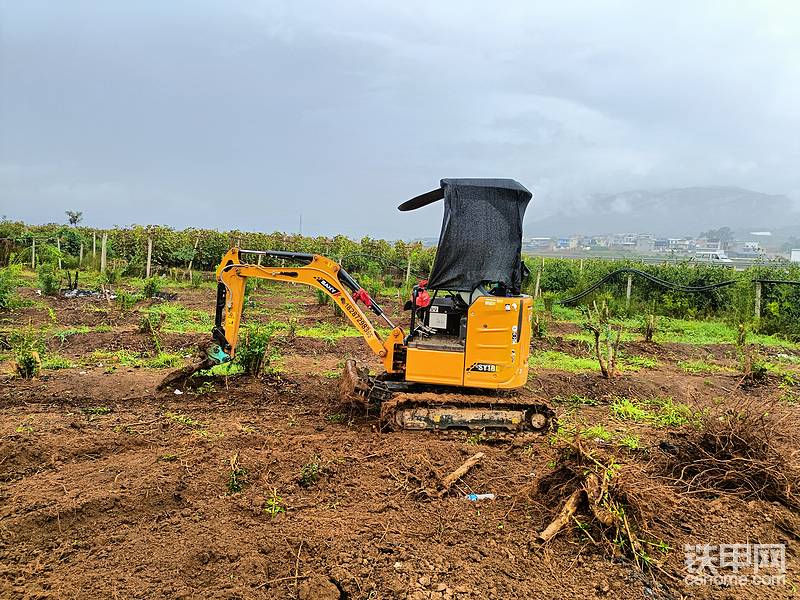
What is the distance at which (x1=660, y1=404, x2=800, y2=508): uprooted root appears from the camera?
5270 mm

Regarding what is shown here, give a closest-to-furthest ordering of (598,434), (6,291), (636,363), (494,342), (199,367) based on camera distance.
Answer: (494,342) → (598,434) → (199,367) → (636,363) → (6,291)

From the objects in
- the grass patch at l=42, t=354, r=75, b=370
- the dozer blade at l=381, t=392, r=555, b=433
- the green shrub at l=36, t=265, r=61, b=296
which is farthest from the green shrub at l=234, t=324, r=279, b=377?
the green shrub at l=36, t=265, r=61, b=296

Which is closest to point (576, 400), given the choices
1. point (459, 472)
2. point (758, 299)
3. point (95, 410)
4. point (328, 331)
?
point (459, 472)

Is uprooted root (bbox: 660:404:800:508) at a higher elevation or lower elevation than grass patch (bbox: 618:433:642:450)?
higher

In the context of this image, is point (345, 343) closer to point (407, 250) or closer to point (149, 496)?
point (149, 496)

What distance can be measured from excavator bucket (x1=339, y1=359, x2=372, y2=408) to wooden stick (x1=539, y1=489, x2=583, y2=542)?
11.1ft

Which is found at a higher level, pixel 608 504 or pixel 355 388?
pixel 355 388

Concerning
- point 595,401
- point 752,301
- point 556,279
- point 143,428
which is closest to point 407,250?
point 556,279

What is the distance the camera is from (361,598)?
3.71m

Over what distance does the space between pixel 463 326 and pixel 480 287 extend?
1.77 ft

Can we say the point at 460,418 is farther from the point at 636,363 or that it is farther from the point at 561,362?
the point at 636,363

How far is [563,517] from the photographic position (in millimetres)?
4410

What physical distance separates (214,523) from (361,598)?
1.48 metres

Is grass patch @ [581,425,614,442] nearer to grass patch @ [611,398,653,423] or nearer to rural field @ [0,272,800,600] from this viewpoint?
rural field @ [0,272,800,600]
